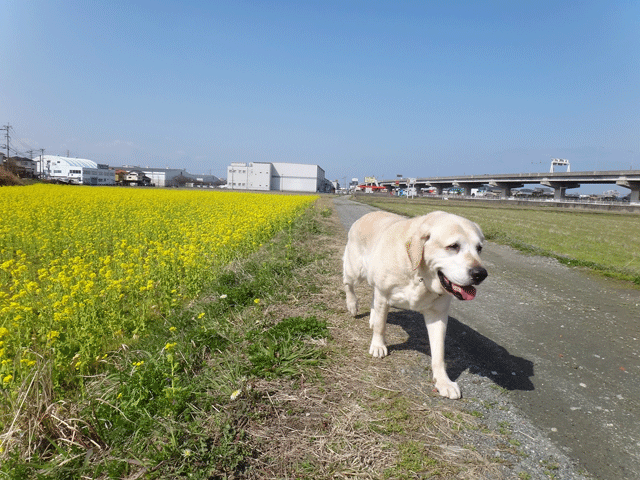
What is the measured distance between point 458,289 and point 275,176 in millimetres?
122820

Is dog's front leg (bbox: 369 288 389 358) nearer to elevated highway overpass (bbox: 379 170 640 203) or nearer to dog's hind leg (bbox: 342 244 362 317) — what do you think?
dog's hind leg (bbox: 342 244 362 317)

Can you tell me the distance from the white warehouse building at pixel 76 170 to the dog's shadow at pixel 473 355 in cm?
11771

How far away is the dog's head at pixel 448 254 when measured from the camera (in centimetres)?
304

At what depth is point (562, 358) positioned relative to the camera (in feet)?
14.1

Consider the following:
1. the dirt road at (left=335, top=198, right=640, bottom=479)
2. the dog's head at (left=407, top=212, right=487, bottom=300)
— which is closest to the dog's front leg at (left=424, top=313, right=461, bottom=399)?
the dirt road at (left=335, top=198, right=640, bottom=479)

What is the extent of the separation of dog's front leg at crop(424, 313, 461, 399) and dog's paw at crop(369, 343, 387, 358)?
1.98 ft

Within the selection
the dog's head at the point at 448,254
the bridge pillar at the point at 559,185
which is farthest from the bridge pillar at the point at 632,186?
the dog's head at the point at 448,254

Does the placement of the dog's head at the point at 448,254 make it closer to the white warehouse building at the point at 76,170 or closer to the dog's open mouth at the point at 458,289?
the dog's open mouth at the point at 458,289

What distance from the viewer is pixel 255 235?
33.0ft

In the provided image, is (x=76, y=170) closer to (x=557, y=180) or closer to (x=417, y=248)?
(x=557, y=180)

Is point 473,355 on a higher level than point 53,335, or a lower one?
lower

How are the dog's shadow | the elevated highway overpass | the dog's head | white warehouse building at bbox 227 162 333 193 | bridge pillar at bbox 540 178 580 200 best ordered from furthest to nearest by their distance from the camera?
white warehouse building at bbox 227 162 333 193
bridge pillar at bbox 540 178 580 200
the elevated highway overpass
the dog's shadow
the dog's head

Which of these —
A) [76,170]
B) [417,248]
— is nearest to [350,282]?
[417,248]

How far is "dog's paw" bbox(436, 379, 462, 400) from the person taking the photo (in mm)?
3311
